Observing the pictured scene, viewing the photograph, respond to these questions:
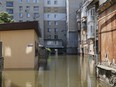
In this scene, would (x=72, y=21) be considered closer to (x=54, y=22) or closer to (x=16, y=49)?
(x=54, y=22)

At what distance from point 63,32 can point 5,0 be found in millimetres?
19196

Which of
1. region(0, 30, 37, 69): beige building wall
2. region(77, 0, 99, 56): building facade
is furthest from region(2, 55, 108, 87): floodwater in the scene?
region(77, 0, 99, 56): building facade

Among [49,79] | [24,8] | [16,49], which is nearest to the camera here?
[49,79]

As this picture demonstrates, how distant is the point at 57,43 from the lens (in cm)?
8700

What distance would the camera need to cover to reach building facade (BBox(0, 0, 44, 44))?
8781 cm

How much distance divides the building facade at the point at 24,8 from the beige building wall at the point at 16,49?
6174 centimetres

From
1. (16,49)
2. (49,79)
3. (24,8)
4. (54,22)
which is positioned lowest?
(49,79)

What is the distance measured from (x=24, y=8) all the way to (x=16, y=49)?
208 feet

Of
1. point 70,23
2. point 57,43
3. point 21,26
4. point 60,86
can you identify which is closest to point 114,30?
point 60,86

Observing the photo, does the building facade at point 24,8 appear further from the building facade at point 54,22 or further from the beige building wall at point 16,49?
the beige building wall at point 16,49

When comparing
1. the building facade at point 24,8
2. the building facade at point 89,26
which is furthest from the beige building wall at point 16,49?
the building facade at point 24,8

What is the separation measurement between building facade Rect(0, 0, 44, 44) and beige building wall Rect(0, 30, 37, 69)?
61736mm

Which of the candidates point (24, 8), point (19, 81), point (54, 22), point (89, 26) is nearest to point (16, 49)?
point (19, 81)

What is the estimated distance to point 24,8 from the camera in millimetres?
88438
